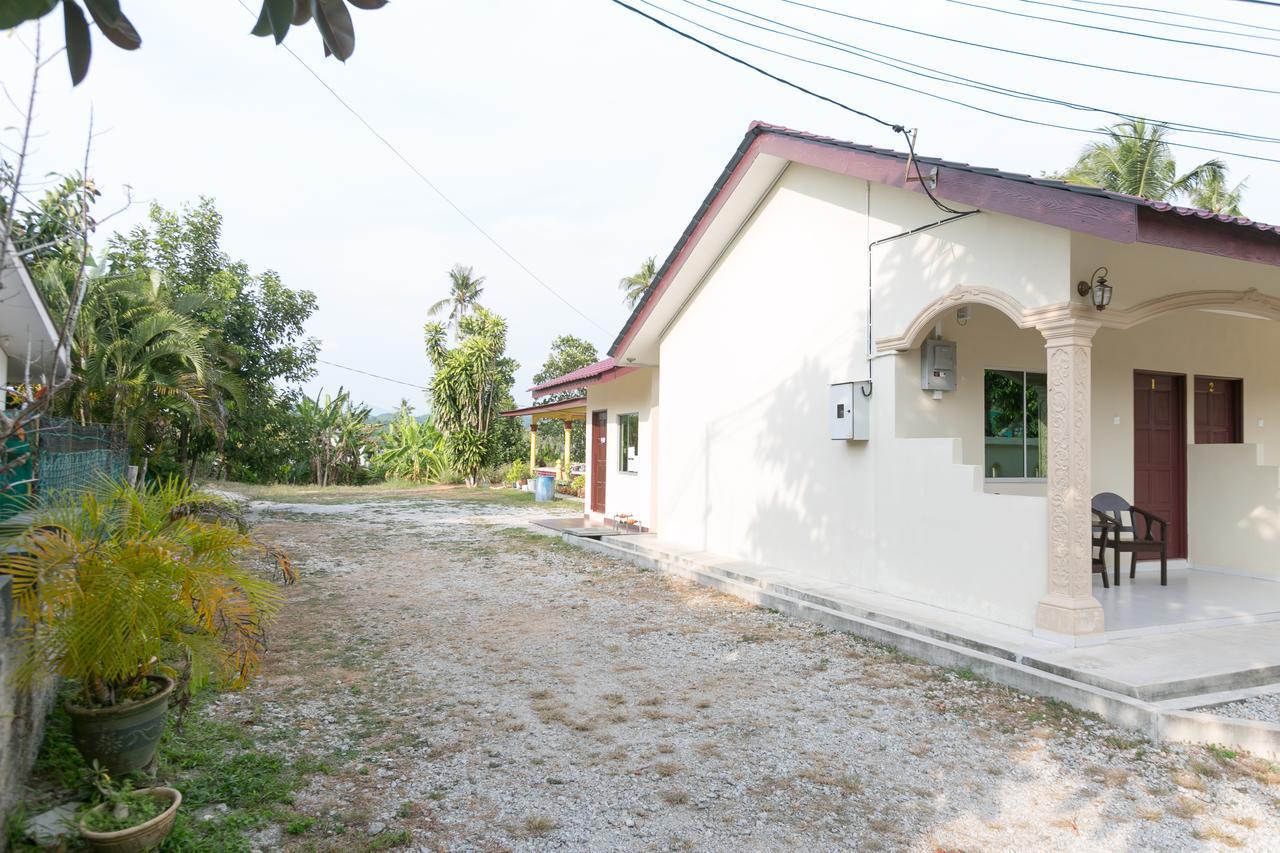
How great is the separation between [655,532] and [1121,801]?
394 inches

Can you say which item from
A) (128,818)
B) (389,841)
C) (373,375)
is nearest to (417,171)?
(128,818)

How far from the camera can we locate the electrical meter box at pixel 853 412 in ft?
26.3

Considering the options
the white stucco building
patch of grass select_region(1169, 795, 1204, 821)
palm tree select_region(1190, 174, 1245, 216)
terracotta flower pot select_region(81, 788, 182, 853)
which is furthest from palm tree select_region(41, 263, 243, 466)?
palm tree select_region(1190, 174, 1245, 216)

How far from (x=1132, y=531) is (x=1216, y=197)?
2765 centimetres

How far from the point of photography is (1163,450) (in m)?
9.27

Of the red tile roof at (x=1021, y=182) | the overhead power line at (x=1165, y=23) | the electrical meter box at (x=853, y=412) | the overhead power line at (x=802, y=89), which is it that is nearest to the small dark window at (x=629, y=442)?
the red tile roof at (x=1021, y=182)

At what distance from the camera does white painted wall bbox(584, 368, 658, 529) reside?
44.8 ft

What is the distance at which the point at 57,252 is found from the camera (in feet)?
38.2

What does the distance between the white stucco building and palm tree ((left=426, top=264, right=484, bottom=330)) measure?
1337 inches

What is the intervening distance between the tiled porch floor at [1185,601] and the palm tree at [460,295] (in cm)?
3977

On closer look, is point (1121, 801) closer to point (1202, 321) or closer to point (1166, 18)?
point (1202, 321)

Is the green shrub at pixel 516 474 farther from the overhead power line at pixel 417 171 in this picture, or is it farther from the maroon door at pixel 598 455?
the maroon door at pixel 598 455

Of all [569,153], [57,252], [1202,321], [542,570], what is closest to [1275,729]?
[1202,321]

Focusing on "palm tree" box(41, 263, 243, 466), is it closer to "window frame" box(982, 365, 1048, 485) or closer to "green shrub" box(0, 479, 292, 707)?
"green shrub" box(0, 479, 292, 707)
